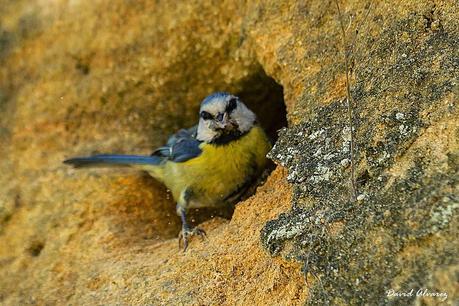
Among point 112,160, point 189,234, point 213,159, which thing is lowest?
point 189,234

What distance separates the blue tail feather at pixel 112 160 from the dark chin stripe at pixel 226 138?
368 millimetres

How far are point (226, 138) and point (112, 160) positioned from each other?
2.16ft

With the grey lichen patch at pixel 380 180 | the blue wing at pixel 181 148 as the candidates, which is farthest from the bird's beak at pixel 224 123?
the grey lichen patch at pixel 380 180

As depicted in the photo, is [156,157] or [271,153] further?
[156,157]

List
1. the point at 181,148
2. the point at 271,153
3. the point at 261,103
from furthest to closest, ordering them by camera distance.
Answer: the point at 261,103 → the point at 181,148 → the point at 271,153

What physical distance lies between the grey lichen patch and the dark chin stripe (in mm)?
858

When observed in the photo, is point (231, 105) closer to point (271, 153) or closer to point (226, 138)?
point (226, 138)

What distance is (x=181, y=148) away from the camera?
3.73m

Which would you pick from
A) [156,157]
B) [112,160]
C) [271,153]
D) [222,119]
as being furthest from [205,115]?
[271,153]

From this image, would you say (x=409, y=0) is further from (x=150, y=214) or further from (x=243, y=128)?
(x=150, y=214)

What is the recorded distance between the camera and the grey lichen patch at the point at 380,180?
6.40ft

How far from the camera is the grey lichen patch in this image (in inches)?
76.8

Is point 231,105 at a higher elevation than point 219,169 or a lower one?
higher

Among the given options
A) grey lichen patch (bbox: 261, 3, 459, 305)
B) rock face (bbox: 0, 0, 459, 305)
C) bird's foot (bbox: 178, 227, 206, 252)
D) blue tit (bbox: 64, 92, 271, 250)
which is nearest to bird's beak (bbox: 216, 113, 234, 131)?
blue tit (bbox: 64, 92, 271, 250)
